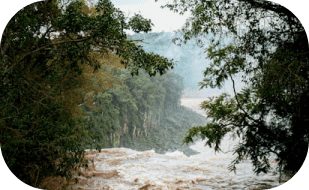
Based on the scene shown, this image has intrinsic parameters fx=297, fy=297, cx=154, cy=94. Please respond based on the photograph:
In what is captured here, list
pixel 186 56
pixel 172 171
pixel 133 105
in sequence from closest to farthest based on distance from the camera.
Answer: pixel 172 171 → pixel 186 56 → pixel 133 105

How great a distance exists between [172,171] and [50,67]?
2.26 m

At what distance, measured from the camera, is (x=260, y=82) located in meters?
4.14

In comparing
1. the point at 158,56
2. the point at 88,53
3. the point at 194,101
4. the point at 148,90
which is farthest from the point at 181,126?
the point at 88,53

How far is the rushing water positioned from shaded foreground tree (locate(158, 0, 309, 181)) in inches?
5.6

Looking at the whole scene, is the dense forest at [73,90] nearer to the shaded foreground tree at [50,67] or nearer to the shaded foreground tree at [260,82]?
the shaded foreground tree at [50,67]

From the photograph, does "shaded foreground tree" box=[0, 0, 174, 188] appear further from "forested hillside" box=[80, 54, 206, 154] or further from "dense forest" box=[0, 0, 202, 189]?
"forested hillside" box=[80, 54, 206, 154]

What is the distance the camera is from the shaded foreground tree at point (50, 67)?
3.78 metres

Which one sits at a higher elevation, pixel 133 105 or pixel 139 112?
pixel 133 105

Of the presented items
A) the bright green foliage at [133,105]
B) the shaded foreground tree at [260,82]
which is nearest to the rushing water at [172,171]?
the shaded foreground tree at [260,82]

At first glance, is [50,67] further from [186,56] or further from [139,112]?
[186,56]

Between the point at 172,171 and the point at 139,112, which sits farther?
the point at 139,112

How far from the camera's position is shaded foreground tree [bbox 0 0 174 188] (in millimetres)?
3779

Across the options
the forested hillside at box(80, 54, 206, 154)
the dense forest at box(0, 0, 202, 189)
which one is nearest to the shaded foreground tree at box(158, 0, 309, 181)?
the forested hillside at box(80, 54, 206, 154)

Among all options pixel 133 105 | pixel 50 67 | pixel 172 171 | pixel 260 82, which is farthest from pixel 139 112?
pixel 260 82
